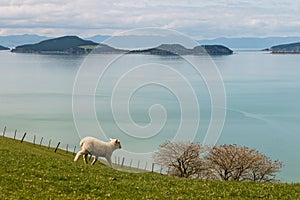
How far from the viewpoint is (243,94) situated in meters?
166

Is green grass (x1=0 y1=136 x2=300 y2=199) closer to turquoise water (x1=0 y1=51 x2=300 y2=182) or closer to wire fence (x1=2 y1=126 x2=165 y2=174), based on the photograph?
turquoise water (x1=0 y1=51 x2=300 y2=182)

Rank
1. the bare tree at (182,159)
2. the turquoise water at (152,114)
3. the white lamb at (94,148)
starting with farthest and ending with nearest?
the turquoise water at (152,114)
the bare tree at (182,159)
the white lamb at (94,148)

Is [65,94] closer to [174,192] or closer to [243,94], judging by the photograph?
[243,94]

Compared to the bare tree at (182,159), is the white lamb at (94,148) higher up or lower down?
higher up

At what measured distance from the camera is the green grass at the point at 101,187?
1502 centimetres

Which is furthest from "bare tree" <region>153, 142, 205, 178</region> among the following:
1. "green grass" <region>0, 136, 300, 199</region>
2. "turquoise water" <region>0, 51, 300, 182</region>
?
"green grass" <region>0, 136, 300, 199</region>

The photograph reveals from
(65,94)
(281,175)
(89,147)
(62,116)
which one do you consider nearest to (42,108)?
(62,116)

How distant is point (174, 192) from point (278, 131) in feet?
317

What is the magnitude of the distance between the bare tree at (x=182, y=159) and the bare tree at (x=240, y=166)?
1.84 m

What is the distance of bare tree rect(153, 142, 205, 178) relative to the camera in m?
49.4

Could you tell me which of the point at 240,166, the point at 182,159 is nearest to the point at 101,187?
the point at 182,159

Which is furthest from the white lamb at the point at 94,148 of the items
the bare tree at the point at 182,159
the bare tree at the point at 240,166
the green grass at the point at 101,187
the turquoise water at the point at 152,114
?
the bare tree at the point at 240,166

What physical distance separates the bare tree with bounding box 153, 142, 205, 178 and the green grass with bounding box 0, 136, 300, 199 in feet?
96.5

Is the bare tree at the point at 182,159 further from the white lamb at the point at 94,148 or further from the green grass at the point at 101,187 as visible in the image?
the green grass at the point at 101,187
